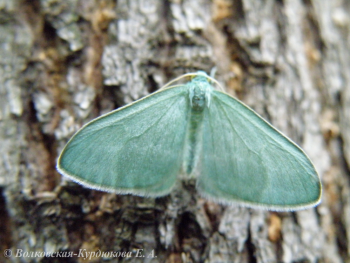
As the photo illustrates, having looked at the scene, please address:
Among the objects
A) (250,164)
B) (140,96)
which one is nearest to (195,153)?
(250,164)

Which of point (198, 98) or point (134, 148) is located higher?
point (198, 98)

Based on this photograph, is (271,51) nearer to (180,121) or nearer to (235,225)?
(180,121)

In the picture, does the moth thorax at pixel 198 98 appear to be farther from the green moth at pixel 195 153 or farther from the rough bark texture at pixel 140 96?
the rough bark texture at pixel 140 96

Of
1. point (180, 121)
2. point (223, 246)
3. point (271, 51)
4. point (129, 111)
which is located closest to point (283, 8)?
point (271, 51)

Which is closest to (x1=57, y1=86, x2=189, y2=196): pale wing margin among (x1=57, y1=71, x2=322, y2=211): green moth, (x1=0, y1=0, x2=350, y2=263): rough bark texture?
(x1=57, y1=71, x2=322, y2=211): green moth

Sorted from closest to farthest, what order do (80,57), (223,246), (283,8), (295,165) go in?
(295,165) < (223,246) < (80,57) < (283,8)

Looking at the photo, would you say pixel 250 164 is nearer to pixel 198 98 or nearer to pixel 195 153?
pixel 195 153

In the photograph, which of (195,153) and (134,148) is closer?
(134,148)
